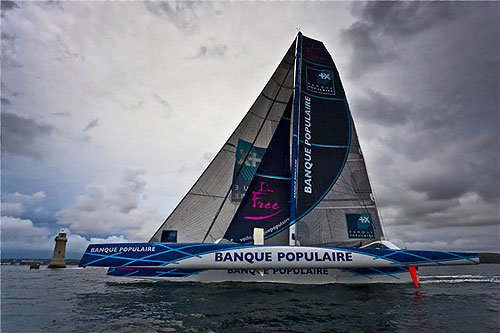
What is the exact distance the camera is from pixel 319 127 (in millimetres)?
11781

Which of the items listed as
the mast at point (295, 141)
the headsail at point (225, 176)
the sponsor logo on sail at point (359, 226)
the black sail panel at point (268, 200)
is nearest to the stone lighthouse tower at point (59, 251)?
the headsail at point (225, 176)

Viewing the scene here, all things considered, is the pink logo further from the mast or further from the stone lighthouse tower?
the stone lighthouse tower

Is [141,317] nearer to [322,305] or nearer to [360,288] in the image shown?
[322,305]

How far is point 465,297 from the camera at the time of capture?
8.83 meters

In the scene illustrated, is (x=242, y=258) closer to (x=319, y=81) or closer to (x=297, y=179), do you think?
(x=297, y=179)

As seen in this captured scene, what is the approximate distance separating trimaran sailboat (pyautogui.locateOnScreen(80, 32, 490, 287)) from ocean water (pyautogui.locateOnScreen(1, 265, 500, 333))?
0.70 meters

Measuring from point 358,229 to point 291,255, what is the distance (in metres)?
3.70

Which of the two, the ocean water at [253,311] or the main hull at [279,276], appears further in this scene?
the main hull at [279,276]

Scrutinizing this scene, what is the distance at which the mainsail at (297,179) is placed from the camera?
10398 millimetres

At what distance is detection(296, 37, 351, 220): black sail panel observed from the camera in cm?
1088

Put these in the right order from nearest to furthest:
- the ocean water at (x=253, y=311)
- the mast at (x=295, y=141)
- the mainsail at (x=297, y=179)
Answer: the ocean water at (x=253, y=311), the mast at (x=295, y=141), the mainsail at (x=297, y=179)

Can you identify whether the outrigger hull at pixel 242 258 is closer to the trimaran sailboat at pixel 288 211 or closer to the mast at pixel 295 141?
the trimaran sailboat at pixel 288 211

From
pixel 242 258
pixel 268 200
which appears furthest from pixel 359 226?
pixel 242 258

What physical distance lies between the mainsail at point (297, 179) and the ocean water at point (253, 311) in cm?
214
